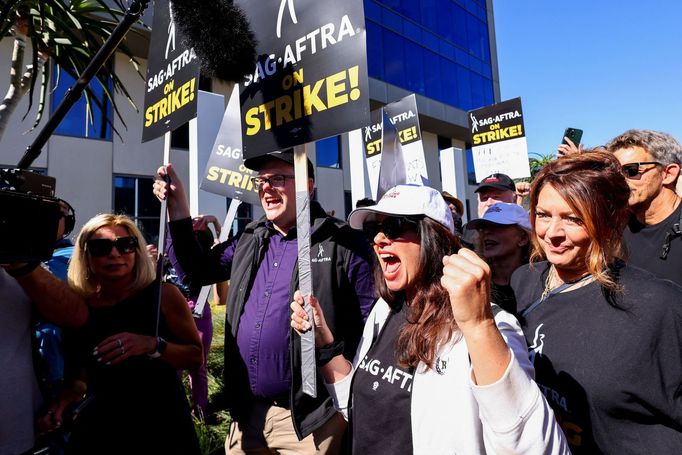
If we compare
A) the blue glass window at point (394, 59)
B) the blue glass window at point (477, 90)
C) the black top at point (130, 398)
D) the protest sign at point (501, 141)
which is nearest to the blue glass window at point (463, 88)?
the blue glass window at point (477, 90)

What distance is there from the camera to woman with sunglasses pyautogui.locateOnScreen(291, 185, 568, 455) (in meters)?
1.17

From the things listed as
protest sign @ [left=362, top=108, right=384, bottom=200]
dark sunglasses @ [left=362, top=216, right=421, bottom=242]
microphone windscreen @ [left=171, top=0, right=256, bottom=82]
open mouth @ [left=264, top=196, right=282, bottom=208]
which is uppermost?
protest sign @ [left=362, top=108, right=384, bottom=200]

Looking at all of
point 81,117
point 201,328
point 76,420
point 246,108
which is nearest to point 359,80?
point 246,108

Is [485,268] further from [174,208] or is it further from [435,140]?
[435,140]

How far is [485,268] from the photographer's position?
1.21 m

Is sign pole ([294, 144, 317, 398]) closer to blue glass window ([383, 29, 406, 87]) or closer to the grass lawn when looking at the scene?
the grass lawn

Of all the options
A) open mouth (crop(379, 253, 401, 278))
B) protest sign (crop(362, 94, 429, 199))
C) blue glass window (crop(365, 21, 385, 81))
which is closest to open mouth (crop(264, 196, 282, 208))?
open mouth (crop(379, 253, 401, 278))

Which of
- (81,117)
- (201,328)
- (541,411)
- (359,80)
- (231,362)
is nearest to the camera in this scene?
(541,411)

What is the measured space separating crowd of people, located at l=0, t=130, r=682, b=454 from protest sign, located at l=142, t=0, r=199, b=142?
396mm

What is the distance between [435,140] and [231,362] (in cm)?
2046

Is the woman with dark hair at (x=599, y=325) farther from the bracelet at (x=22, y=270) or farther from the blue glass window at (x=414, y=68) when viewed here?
the blue glass window at (x=414, y=68)

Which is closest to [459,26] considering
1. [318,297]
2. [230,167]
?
[230,167]

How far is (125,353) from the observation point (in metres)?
2.17

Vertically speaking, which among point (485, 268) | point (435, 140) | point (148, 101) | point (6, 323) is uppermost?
point (435, 140)
